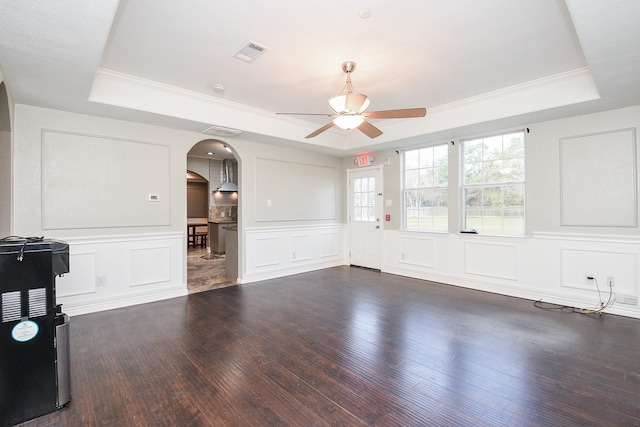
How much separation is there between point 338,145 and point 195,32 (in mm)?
3630

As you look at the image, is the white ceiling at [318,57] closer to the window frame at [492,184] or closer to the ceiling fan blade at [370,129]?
the window frame at [492,184]

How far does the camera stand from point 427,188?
5.46 m

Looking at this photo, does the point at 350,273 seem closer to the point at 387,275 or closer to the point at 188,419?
the point at 387,275

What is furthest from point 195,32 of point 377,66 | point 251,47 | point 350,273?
point 350,273

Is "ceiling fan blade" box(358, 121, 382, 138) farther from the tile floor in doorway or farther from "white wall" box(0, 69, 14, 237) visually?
"white wall" box(0, 69, 14, 237)

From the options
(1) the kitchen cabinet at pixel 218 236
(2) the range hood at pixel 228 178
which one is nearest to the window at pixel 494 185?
(1) the kitchen cabinet at pixel 218 236

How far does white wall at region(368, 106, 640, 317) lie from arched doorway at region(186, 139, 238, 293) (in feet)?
14.3

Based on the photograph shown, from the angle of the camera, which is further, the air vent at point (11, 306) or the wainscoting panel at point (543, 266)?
the wainscoting panel at point (543, 266)

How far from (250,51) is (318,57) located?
683 millimetres

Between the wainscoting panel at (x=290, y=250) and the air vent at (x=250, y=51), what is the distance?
2899 mm

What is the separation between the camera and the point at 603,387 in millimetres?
2129

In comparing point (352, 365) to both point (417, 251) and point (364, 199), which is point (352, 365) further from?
point (364, 199)

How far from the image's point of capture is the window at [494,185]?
444cm

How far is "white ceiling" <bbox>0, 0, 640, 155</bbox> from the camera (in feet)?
7.29
